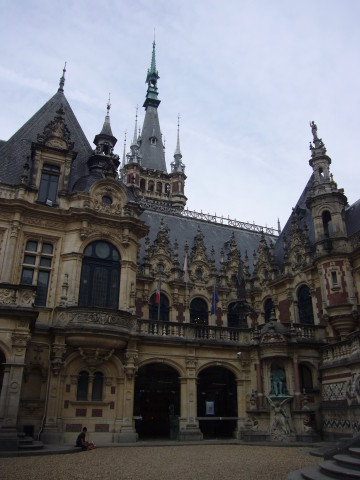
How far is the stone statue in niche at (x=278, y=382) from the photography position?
25125 millimetres

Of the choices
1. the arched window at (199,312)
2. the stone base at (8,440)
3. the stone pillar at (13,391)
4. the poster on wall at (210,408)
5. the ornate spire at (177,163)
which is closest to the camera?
the stone base at (8,440)

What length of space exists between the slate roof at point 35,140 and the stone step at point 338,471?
873 inches

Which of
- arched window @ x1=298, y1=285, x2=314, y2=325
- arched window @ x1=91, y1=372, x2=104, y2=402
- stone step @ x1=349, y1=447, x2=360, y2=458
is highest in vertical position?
arched window @ x1=298, y1=285, x2=314, y2=325

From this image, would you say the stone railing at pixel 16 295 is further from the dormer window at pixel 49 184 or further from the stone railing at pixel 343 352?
the stone railing at pixel 343 352

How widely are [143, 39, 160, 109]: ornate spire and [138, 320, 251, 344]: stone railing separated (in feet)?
203

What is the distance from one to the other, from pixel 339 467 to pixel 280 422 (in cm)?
1291

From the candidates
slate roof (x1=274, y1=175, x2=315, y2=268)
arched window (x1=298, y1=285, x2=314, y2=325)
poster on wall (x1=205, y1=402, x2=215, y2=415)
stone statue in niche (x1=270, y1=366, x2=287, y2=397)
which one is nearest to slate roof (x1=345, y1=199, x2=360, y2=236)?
slate roof (x1=274, y1=175, x2=315, y2=268)

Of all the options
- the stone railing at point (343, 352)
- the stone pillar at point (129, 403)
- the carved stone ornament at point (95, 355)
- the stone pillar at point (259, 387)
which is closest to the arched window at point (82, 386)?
the carved stone ornament at point (95, 355)

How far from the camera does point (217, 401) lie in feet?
100

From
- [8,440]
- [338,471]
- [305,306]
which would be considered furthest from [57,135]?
[338,471]

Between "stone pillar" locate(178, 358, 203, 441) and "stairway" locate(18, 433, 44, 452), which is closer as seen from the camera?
"stairway" locate(18, 433, 44, 452)

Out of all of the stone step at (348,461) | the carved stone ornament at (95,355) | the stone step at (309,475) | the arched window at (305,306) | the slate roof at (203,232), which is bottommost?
the stone step at (309,475)

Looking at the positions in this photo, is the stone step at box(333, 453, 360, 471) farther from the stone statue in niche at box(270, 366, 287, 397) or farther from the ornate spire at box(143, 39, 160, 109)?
the ornate spire at box(143, 39, 160, 109)

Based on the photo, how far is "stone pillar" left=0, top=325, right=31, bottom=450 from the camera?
57.8 ft
